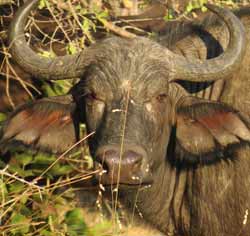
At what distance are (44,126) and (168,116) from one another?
0.90m

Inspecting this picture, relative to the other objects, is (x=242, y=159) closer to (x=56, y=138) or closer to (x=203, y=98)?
(x=203, y=98)

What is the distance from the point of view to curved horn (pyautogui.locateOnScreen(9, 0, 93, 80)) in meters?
5.49

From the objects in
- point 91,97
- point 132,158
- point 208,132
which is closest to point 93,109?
point 91,97

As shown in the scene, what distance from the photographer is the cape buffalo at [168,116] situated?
5160mm

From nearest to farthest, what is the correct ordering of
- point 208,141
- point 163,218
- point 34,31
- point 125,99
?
1. point 125,99
2. point 208,141
3. point 163,218
4. point 34,31

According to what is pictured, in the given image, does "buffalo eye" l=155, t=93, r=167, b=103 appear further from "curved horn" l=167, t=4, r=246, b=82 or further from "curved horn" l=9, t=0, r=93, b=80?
"curved horn" l=9, t=0, r=93, b=80

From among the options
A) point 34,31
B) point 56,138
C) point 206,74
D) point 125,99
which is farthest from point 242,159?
point 34,31

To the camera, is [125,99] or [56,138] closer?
[125,99]

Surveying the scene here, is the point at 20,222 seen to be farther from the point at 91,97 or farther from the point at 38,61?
the point at 38,61

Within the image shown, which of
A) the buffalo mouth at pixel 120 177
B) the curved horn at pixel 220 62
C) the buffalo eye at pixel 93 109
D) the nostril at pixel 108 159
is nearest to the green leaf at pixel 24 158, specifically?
the buffalo eye at pixel 93 109

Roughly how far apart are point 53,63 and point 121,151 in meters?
1.14

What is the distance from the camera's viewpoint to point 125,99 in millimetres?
5059

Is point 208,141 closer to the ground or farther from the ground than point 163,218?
farther from the ground

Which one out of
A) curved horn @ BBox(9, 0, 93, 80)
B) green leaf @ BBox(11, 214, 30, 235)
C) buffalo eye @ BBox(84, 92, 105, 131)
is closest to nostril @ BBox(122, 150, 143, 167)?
buffalo eye @ BBox(84, 92, 105, 131)
